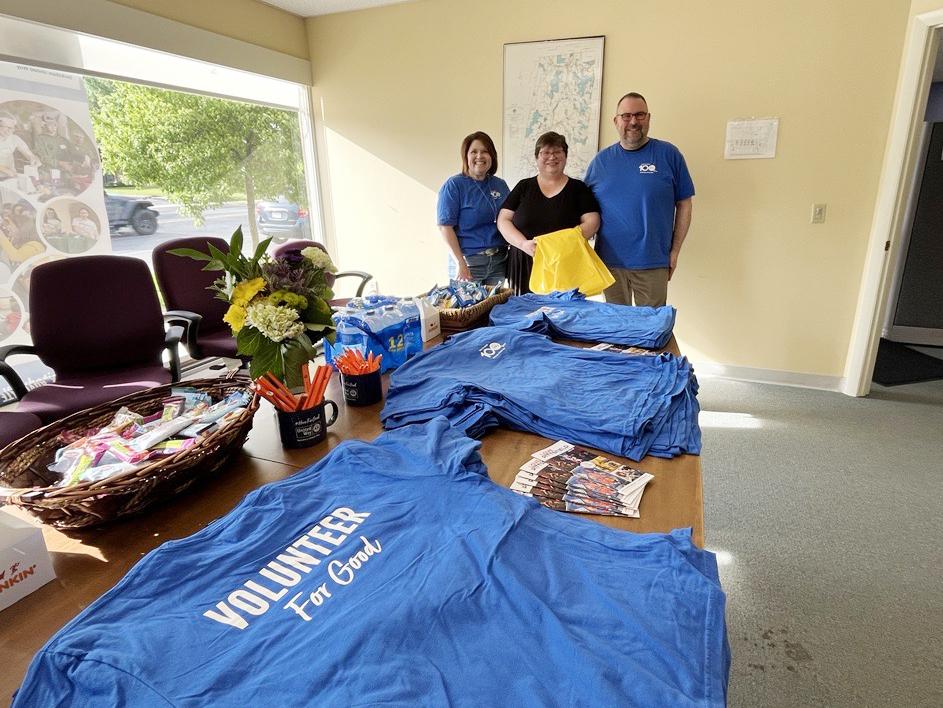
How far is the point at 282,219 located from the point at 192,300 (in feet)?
5.61

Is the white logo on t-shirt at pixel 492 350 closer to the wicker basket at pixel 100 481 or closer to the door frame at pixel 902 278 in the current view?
the wicker basket at pixel 100 481

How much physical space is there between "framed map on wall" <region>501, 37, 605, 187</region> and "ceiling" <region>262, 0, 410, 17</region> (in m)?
1.09

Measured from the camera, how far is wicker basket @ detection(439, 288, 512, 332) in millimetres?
1963

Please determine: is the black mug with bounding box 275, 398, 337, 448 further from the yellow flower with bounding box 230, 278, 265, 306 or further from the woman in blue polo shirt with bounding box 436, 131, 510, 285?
the woman in blue polo shirt with bounding box 436, 131, 510, 285

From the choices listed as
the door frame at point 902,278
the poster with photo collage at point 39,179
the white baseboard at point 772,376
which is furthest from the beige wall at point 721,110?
the poster with photo collage at point 39,179

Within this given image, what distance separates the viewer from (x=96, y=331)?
2551 mm

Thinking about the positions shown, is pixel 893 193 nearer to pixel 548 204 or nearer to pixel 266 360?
pixel 548 204

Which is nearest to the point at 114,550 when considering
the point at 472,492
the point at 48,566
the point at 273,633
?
the point at 48,566

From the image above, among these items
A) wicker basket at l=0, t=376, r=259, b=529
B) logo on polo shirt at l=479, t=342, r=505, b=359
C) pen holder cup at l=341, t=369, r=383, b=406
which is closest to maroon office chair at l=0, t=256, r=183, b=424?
wicker basket at l=0, t=376, r=259, b=529

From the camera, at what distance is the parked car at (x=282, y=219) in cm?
443

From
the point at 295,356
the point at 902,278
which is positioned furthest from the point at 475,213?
Answer: the point at 902,278

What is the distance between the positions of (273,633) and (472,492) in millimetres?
339

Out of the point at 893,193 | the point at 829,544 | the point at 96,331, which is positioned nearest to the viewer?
the point at 829,544

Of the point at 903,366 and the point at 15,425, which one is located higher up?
the point at 15,425
